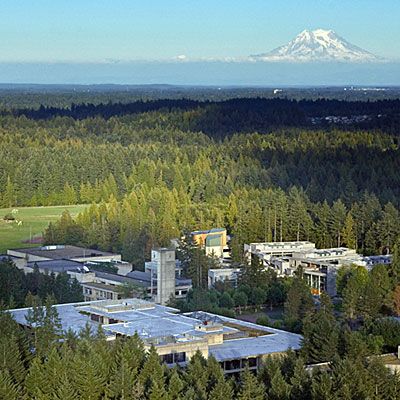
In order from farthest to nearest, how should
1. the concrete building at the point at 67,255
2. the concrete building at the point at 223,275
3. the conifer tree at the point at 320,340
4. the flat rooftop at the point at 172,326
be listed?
the concrete building at the point at 67,255 → the concrete building at the point at 223,275 → the flat rooftop at the point at 172,326 → the conifer tree at the point at 320,340

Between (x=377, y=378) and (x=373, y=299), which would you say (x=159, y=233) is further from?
(x=377, y=378)

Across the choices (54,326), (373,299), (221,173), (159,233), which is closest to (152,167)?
(221,173)

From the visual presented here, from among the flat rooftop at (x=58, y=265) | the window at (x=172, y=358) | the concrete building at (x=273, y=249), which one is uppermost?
the window at (x=172, y=358)

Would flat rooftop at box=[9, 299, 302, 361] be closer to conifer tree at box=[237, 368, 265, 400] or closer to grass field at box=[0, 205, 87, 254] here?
conifer tree at box=[237, 368, 265, 400]

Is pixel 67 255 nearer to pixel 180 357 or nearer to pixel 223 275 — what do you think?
pixel 223 275

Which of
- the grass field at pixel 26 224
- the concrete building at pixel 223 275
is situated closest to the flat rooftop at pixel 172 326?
the concrete building at pixel 223 275

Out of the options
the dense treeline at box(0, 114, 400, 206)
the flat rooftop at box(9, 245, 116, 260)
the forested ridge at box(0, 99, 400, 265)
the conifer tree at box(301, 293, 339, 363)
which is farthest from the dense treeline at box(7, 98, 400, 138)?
the conifer tree at box(301, 293, 339, 363)

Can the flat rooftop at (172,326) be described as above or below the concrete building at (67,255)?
above

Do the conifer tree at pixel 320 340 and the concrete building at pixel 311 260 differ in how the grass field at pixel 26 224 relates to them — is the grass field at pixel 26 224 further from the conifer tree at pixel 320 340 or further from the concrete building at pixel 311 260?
the conifer tree at pixel 320 340
